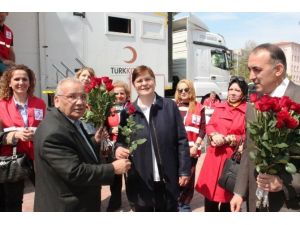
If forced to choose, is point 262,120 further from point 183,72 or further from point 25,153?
point 183,72

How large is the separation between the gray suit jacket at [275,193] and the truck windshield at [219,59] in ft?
32.2

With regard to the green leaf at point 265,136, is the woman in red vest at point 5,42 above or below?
above

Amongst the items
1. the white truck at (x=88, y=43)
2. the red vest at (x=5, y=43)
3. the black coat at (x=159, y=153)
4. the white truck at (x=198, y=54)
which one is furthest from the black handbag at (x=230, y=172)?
the white truck at (x=198, y=54)

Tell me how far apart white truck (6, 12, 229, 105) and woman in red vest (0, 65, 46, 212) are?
10.9 feet

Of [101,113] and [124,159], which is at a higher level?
[101,113]

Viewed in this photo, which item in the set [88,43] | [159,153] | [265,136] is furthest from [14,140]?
[88,43]

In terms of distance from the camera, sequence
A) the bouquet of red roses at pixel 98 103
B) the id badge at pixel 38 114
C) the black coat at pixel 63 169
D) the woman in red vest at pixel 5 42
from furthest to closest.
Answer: the woman in red vest at pixel 5 42, the id badge at pixel 38 114, the bouquet of red roses at pixel 98 103, the black coat at pixel 63 169

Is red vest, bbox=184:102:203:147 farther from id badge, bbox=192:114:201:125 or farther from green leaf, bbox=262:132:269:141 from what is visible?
green leaf, bbox=262:132:269:141

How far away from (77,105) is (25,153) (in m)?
1.24

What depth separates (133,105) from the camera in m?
2.86

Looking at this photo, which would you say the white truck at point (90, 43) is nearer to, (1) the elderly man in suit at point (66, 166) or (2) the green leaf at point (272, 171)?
(1) the elderly man in suit at point (66, 166)

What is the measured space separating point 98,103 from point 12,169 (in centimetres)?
110

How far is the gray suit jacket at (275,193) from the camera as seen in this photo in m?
1.72
